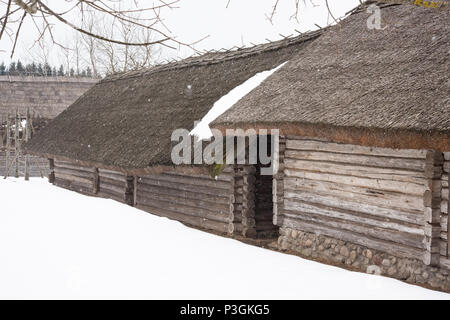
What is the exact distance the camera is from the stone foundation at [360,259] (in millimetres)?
6967

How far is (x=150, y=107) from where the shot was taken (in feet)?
48.2

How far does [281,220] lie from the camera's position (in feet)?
31.7

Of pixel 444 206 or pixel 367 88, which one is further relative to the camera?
pixel 367 88

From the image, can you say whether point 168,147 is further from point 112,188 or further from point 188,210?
point 112,188

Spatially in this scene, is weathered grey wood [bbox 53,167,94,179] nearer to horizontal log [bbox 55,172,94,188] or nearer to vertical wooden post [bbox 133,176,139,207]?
horizontal log [bbox 55,172,94,188]

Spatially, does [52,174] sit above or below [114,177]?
below

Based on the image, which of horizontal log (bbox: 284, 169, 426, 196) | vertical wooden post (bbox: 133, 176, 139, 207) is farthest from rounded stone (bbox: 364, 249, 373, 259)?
vertical wooden post (bbox: 133, 176, 139, 207)

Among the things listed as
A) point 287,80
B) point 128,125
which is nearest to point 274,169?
point 287,80

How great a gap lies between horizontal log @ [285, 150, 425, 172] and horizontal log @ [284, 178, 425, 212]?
364mm

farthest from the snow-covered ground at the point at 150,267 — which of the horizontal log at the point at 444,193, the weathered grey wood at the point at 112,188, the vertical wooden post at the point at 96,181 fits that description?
the vertical wooden post at the point at 96,181

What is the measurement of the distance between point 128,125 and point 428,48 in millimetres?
8880

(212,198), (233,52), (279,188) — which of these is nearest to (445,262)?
(279,188)

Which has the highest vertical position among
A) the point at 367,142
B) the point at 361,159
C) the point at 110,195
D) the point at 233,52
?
the point at 233,52

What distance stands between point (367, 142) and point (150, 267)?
10.6ft
